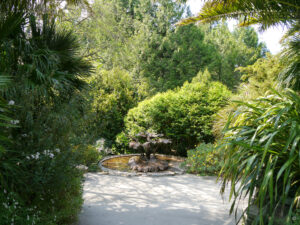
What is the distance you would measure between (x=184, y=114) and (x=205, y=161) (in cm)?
225

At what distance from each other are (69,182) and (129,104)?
776 centimetres

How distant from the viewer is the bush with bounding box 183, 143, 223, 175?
6.39 meters

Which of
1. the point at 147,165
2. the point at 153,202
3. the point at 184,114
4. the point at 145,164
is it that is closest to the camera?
the point at 153,202

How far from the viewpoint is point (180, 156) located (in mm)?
8883

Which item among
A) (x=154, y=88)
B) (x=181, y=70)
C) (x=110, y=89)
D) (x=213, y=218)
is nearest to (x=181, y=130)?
(x=110, y=89)

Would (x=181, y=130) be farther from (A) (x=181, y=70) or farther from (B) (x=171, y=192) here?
(A) (x=181, y=70)

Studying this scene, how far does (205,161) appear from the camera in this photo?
6.57 meters

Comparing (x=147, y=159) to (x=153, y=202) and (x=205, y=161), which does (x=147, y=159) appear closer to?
(x=205, y=161)

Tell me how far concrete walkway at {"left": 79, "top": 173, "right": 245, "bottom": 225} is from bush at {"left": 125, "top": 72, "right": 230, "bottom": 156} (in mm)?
2410

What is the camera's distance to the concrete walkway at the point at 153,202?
11.7 feet

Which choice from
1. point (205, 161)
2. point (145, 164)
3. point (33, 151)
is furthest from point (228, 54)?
point (33, 151)

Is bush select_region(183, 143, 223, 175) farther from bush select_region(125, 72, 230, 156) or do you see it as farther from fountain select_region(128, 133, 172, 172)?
bush select_region(125, 72, 230, 156)

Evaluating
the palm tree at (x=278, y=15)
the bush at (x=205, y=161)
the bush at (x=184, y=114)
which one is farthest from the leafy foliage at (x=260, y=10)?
the bush at (x=205, y=161)

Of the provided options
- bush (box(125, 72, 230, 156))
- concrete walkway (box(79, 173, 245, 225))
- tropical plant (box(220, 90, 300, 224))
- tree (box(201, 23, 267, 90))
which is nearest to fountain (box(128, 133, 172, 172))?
concrete walkway (box(79, 173, 245, 225))
